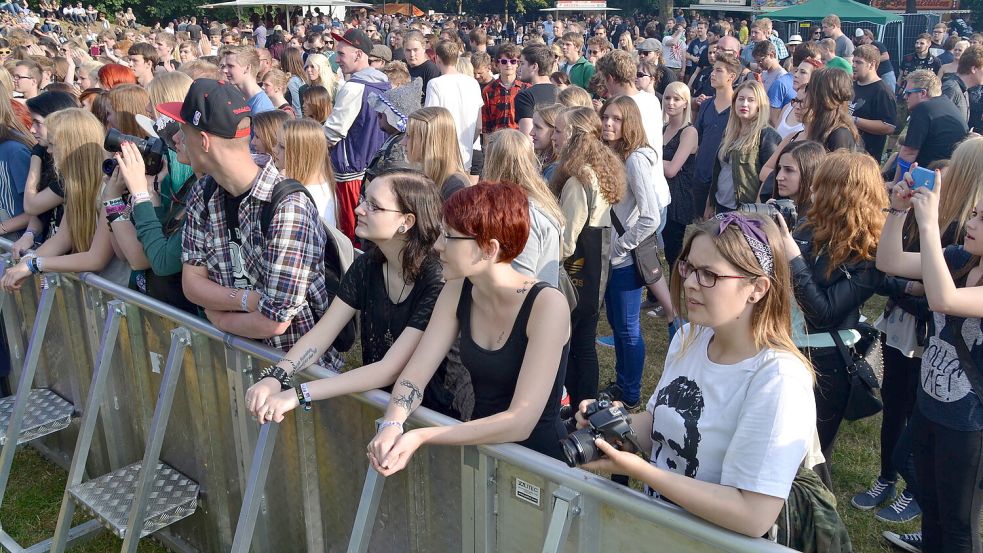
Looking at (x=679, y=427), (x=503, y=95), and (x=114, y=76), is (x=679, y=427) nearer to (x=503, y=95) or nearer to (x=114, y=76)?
(x=114, y=76)

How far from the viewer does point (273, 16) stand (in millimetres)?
32719

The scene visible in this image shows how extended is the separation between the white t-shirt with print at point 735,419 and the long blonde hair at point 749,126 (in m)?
3.87

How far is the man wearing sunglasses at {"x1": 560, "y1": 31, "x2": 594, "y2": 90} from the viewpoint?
1001 centimetres

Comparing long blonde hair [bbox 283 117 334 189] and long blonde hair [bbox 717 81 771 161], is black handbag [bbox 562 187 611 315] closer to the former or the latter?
long blonde hair [bbox 283 117 334 189]

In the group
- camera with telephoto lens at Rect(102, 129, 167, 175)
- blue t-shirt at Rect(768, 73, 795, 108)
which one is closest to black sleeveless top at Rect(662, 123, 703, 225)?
blue t-shirt at Rect(768, 73, 795, 108)

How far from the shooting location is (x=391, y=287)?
301 cm

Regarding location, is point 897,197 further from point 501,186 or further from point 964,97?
point 964,97

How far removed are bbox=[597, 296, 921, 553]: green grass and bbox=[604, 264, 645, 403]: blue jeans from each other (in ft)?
0.91

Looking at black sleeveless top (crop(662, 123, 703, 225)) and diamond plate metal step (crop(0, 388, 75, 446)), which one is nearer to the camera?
diamond plate metal step (crop(0, 388, 75, 446))

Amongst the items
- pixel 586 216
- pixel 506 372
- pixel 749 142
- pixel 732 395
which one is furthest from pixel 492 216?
pixel 749 142

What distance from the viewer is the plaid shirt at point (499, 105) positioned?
26.6 ft

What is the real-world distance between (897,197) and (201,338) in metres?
2.79

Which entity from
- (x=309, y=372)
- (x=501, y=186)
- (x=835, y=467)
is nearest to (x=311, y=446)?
(x=309, y=372)

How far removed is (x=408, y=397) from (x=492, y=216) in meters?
0.63
